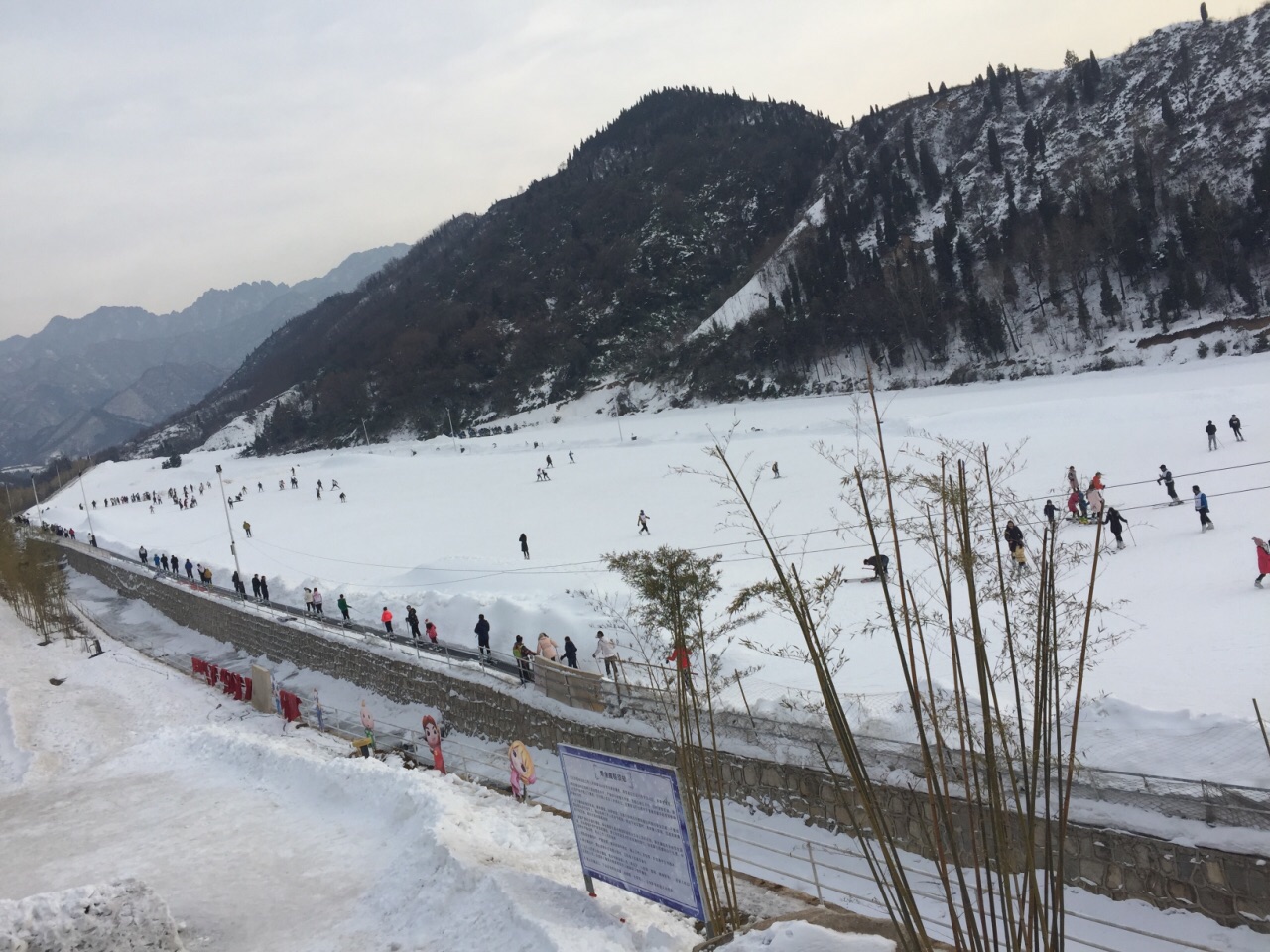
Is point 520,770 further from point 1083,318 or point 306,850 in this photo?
point 1083,318

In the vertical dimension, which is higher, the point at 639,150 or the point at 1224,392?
the point at 639,150

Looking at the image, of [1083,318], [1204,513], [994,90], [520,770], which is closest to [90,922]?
[520,770]

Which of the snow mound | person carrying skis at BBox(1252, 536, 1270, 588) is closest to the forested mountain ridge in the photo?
person carrying skis at BBox(1252, 536, 1270, 588)

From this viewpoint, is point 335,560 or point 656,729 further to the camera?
point 335,560

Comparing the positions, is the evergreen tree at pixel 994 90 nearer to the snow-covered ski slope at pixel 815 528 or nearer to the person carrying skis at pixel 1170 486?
the snow-covered ski slope at pixel 815 528

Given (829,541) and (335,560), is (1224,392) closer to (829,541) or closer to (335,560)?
(829,541)

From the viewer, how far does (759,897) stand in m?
8.45

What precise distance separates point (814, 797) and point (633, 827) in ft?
15.3

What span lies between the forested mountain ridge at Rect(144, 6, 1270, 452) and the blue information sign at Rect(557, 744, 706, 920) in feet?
21.1

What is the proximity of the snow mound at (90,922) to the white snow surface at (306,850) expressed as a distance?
0.65 m

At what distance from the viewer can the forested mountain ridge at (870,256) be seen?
64.9 meters

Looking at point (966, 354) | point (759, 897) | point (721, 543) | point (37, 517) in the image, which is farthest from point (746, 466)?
point (37, 517)

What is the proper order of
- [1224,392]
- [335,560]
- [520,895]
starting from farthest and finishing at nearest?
1. [335,560]
2. [1224,392]
3. [520,895]

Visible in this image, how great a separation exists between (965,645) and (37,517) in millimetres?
86650
